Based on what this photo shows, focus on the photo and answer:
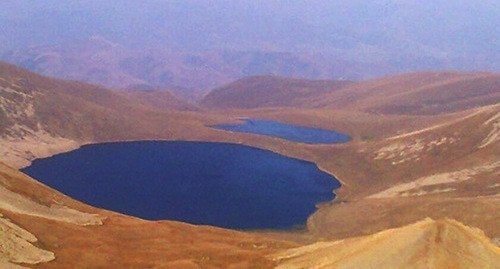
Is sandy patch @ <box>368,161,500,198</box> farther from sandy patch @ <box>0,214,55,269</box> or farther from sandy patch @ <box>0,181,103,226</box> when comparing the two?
sandy patch @ <box>0,214,55,269</box>

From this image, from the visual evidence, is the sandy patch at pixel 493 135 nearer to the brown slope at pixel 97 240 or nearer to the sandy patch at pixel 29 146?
the brown slope at pixel 97 240

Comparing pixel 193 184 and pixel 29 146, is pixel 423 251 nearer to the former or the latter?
pixel 193 184

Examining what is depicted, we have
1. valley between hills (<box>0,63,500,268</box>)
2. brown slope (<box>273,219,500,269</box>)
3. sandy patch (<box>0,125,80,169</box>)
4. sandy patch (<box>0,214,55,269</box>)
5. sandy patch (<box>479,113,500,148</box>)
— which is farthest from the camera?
sandy patch (<box>0,125,80,169</box>)

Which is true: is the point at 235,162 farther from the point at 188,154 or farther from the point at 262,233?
the point at 262,233

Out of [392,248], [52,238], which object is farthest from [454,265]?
[52,238]

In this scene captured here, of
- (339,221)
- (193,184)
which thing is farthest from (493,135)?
(193,184)

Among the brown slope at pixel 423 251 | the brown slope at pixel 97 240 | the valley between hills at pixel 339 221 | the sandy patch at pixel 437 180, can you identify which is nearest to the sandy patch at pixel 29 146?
the valley between hills at pixel 339 221

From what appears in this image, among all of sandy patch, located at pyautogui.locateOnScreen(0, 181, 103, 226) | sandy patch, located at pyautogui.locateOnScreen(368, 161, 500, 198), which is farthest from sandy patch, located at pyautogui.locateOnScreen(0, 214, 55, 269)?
sandy patch, located at pyautogui.locateOnScreen(368, 161, 500, 198)
